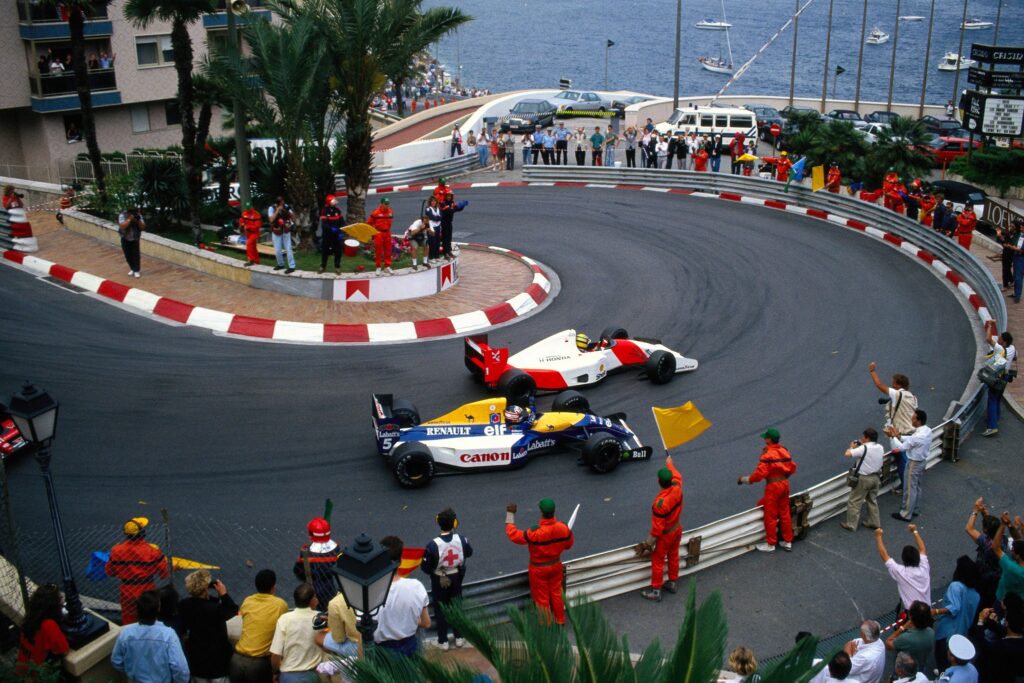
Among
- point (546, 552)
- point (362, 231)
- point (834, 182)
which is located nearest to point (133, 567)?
point (546, 552)

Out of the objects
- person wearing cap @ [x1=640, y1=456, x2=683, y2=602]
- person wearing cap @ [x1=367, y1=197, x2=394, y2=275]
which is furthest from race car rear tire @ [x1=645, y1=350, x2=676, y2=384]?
person wearing cap @ [x1=367, y1=197, x2=394, y2=275]

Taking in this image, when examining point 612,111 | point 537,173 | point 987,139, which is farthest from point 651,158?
point 987,139

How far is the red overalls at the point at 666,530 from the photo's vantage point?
416 inches

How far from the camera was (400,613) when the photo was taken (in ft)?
27.9

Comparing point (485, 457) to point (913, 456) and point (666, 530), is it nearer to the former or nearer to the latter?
point (666, 530)

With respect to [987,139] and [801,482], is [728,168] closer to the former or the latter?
[987,139]

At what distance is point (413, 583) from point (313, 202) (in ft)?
48.3

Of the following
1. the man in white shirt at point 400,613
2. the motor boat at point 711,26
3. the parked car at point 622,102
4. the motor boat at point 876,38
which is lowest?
the man in white shirt at point 400,613

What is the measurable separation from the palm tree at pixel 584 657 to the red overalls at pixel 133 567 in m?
3.88

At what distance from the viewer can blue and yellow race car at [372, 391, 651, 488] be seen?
12969 mm

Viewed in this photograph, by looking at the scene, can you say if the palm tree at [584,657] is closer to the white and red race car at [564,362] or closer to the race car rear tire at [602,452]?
the race car rear tire at [602,452]

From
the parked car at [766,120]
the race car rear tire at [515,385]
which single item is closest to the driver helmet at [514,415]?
A: the race car rear tire at [515,385]

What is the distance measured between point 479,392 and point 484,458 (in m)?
2.83

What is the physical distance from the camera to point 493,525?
40.2ft
